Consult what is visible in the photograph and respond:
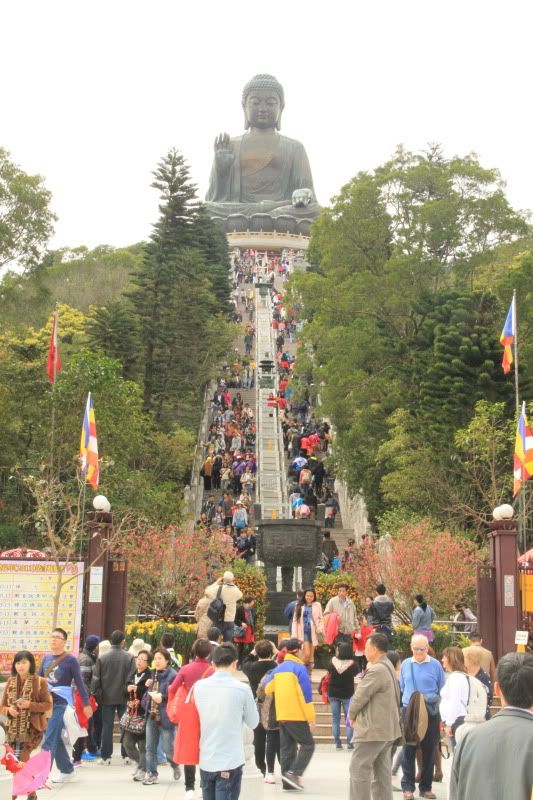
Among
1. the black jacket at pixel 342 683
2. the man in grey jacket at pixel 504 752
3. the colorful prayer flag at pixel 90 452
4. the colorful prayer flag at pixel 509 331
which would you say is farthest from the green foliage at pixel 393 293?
the man in grey jacket at pixel 504 752

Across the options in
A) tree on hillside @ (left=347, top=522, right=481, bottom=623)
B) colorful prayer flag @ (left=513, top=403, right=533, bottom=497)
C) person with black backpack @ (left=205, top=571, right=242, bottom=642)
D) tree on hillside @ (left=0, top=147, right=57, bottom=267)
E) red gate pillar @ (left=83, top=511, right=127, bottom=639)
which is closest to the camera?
person with black backpack @ (left=205, top=571, right=242, bottom=642)

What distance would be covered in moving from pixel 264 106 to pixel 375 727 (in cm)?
6987

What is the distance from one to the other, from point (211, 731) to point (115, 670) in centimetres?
414

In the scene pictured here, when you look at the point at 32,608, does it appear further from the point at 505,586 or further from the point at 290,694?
the point at 290,694

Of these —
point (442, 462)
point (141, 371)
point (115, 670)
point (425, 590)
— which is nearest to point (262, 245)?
point (141, 371)

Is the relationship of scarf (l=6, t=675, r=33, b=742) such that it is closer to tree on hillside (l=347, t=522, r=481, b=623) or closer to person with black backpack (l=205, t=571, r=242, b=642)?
person with black backpack (l=205, t=571, r=242, b=642)

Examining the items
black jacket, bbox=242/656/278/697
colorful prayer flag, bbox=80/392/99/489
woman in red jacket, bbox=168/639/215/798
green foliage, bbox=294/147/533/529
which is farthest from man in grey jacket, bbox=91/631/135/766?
green foliage, bbox=294/147/533/529

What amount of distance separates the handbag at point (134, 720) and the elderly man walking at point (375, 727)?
3.15m

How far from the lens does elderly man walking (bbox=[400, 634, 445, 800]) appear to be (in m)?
9.84

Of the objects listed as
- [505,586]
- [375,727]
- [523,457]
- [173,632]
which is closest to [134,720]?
[375,727]

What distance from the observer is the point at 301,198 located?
75562 mm

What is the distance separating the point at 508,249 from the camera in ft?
105

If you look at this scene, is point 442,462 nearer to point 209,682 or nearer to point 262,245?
point 209,682

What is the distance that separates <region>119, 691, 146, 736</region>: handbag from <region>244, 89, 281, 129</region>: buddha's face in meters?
67.2
